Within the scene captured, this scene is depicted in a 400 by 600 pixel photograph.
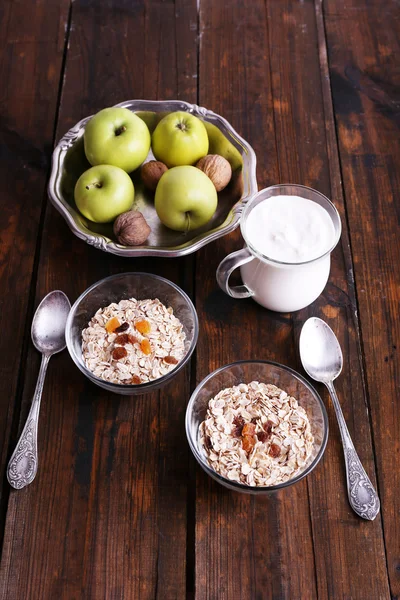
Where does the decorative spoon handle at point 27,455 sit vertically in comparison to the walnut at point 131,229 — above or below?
below

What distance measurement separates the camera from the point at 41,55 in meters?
1.64

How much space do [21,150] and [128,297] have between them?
1.64ft

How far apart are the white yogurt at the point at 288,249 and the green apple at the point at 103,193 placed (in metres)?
0.26

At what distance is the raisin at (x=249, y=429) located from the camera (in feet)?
3.45

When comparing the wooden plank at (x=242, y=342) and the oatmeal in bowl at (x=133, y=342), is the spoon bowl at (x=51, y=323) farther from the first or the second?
the wooden plank at (x=242, y=342)

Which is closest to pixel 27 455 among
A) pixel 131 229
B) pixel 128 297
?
pixel 128 297

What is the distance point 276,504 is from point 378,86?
1078 millimetres

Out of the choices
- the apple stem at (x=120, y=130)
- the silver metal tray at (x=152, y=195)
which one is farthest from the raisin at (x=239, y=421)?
the apple stem at (x=120, y=130)

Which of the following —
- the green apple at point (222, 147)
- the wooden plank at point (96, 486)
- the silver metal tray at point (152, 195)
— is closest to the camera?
the wooden plank at point (96, 486)

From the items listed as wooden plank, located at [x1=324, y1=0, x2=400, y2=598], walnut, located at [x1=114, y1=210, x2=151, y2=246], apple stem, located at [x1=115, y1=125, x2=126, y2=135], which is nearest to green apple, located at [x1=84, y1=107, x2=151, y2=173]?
apple stem, located at [x1=115, y1=125, x2=126, y2=135]

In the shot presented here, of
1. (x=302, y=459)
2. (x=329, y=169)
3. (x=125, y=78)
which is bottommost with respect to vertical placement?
(x=302, y=459)

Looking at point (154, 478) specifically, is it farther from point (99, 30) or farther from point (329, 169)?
point (99, 30)

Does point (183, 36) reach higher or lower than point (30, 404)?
higher

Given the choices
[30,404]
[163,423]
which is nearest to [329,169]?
[163,423]
